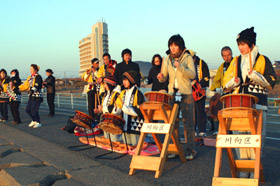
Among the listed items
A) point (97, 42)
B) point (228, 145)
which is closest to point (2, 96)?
point (228, 145)

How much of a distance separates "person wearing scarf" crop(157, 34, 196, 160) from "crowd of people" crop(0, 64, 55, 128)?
551 centimetres

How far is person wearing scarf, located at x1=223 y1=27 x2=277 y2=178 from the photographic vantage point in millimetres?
3734

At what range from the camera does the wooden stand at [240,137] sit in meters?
3.20

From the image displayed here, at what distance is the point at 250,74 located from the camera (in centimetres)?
366

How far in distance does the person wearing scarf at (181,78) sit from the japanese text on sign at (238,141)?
54.1 inches

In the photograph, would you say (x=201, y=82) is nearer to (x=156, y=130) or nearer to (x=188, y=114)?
(x=188, y=114)

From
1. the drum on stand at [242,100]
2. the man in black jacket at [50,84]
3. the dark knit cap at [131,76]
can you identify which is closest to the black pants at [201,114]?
the dark knit cap at [131,76]

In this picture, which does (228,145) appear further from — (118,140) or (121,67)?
(121,67)

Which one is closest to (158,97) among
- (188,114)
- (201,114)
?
(188,114)

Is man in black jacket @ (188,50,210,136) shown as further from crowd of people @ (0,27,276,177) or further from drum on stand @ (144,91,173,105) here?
drum on stand @ (144,91,173,105)

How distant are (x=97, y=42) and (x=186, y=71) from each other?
106 metres

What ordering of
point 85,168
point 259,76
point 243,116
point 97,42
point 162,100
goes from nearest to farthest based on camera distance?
point 243,116 < point 259,76 < point 162,100 < point 85,168 < point 97,42

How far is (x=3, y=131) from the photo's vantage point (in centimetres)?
870

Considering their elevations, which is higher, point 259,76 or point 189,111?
point 259,76
